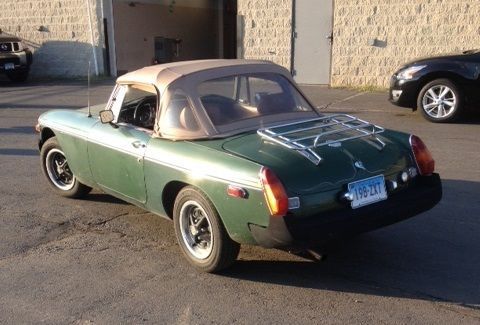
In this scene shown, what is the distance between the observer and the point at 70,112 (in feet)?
19.3

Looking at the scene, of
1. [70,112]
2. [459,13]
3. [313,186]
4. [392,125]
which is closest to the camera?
[313,186]

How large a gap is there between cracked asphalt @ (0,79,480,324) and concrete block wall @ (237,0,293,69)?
Answer: 9.20 meters

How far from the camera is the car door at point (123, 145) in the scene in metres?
4.67

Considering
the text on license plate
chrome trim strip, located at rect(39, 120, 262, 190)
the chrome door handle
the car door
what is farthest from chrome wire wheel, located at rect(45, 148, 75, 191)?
the text on license plate

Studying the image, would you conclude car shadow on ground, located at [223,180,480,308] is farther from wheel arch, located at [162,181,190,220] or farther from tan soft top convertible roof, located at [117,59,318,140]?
tan soft top convertible roof, located at [117,59,318,140]

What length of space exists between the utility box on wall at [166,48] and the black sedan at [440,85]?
13.1m

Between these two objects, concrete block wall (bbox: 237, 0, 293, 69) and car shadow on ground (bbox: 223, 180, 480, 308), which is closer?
car shadow on ground (bbox: 223, 180, 480, 308)

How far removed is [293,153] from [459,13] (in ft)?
34.0

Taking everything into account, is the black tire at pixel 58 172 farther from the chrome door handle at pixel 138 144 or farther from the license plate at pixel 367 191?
the license plate at pixel 367 191

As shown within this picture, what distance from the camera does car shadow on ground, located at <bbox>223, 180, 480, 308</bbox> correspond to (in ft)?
12.7

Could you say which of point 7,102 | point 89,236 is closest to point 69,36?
point 7,102

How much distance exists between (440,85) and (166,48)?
45.9 feet

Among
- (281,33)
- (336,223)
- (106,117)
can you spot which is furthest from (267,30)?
(336,223)

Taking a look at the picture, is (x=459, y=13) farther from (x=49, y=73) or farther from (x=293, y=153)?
(x=49, y=73)
